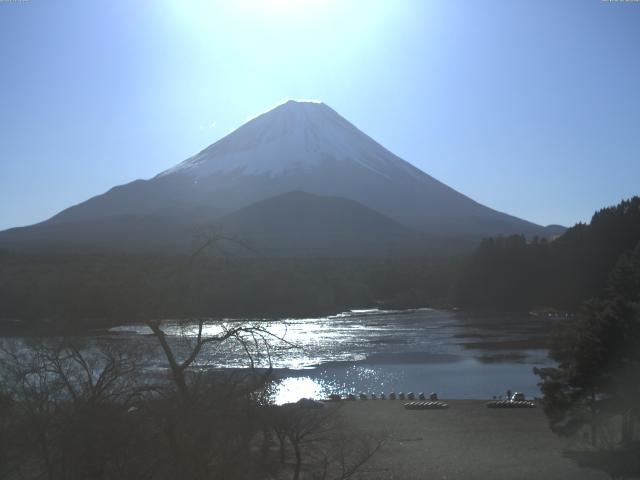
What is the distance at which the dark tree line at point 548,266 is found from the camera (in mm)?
40250

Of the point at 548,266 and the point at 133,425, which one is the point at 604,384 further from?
the point at 548,266

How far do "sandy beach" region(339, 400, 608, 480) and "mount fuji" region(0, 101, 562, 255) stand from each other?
4219 centimetres

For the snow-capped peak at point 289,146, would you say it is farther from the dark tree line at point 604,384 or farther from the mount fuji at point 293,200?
the dark tree line at point 604,384

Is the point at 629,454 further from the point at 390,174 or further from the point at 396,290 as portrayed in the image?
the point at 390,174

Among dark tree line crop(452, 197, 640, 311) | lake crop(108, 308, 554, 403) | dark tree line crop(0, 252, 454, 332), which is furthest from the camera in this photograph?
dark tree line crop(452, 197, 640, 311)

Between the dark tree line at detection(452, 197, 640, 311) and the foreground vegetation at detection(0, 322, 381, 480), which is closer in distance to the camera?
the foreground vegetation at detection(0, 322, 381, 480)

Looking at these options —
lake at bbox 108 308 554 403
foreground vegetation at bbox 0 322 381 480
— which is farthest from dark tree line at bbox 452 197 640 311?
foreground vegetation at bbox 0 322 381 480

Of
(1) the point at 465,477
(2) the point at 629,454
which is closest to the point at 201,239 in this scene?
(1) the point at 465,477

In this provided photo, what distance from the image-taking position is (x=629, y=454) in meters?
10.1

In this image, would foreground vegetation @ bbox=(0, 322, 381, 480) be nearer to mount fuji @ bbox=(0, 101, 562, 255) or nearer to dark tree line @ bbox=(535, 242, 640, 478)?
dark tree line @ bbox=(535, 242, 640, 478)

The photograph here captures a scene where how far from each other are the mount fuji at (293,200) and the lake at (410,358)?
91.5 ft

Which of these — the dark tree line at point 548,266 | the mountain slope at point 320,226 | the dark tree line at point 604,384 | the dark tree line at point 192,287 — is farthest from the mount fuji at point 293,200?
the dark tree line at point 604,384

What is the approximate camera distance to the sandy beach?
10.4m

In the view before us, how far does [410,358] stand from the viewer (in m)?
24.1
